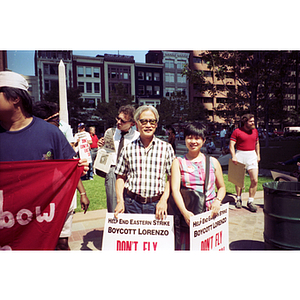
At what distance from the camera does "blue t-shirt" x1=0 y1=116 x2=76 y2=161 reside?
2.66 meters

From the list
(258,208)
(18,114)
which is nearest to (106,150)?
(18,114)

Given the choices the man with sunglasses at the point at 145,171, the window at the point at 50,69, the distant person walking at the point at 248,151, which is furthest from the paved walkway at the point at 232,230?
the window at the point at 50,69

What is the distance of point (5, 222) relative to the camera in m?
2.81

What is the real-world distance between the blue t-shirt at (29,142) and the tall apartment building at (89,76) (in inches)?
1904

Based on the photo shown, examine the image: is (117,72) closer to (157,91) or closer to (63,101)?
(157,91)

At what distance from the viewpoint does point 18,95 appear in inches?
106

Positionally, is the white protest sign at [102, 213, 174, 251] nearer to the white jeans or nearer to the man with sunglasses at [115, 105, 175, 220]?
the man with sunglasses at [115, 105, 175, 220]

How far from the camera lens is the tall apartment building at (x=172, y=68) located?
5997 cm

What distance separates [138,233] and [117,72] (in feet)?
175

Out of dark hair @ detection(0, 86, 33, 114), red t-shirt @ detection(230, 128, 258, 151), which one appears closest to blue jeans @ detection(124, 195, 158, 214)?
dark hair @ detection(0, 86, 33, 114)

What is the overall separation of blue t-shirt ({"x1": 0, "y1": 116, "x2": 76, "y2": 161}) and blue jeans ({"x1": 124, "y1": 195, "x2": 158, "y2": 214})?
96cm

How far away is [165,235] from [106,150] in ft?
5.04

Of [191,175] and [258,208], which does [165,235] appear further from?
[258,208]

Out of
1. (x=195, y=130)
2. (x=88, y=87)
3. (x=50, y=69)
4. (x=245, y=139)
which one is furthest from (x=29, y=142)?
(x=88, y=87)
